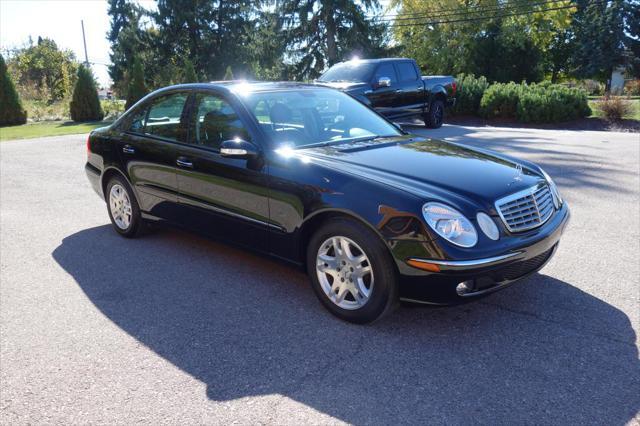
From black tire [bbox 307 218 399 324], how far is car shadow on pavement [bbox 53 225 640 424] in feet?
0.37

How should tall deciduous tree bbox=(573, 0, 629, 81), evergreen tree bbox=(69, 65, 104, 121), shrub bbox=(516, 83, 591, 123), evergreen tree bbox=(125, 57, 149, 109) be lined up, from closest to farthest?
shrub bbox=(516, 83, 591, 123)
evergreen tree bbox=(69, 65, 104, 121)
evergreen tree bbox=(125, 57, 149, 109)
tall deciduous tree bbox=(573, 0, 629, 81)

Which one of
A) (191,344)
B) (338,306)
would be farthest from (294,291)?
(191,344)

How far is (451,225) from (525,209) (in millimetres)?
643

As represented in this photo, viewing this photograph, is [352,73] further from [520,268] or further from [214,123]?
[520,268]

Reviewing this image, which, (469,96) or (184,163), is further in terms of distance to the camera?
(469,96)

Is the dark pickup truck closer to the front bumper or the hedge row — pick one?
the hedge row

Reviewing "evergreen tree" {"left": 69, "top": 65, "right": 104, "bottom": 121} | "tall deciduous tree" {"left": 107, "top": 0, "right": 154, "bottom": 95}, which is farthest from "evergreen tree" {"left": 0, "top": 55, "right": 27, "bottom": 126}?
"tall deciduous tree" {"left": 107, "top": 0, "right": 154, "bottom": 95}

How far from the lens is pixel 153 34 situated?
40.0m

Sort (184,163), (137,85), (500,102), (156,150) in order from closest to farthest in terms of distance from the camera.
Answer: (184,163), (156,150), (500,102), (137,85)

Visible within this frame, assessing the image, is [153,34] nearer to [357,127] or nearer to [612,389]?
[357,127]

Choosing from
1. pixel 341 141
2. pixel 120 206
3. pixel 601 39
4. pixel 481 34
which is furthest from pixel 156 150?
pixel 601 39

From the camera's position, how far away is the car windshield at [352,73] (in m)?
13.1

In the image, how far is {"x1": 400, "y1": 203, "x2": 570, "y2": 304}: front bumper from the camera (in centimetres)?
311

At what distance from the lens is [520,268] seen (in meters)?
3.36
